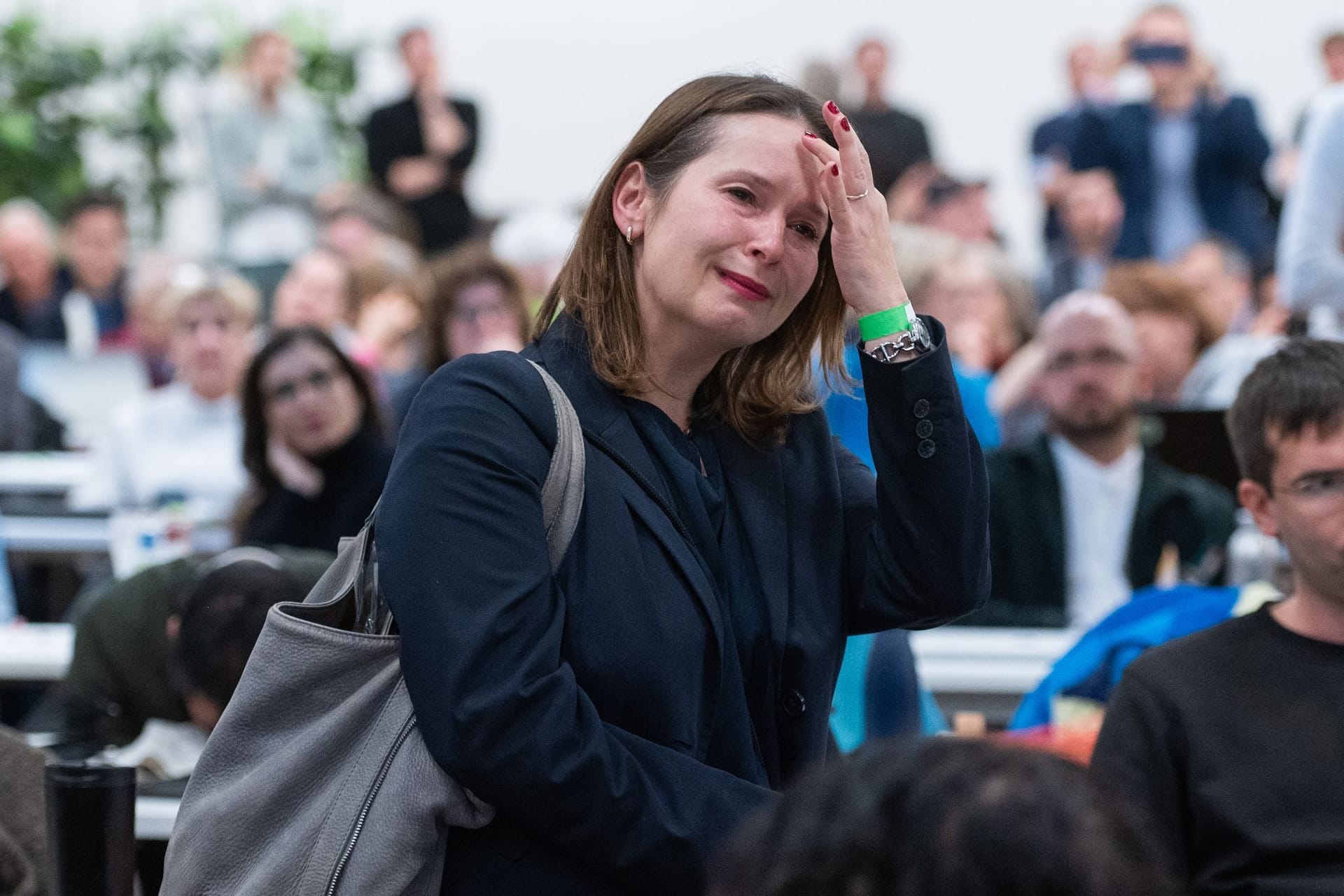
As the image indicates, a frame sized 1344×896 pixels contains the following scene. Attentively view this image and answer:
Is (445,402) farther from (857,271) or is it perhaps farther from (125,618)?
(125,618)

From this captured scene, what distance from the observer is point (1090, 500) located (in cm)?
444

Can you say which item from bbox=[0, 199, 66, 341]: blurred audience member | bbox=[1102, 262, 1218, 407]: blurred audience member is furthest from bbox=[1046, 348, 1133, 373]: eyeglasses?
bbox=[0, 199, 66, 341]: blurred audience member

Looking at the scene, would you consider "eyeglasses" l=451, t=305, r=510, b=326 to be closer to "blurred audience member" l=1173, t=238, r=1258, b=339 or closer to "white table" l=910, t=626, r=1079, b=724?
"white table" l=910, t=626, r=1079, b=724

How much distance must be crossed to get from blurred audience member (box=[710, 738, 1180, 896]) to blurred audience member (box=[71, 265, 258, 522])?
4.53 m

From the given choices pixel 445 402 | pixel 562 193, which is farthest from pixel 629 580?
pixel 562 193

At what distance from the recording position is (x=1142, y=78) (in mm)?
8148

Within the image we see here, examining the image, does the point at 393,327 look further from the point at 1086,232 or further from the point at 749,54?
the point at 749,54

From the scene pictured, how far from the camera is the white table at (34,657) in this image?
12.1ft

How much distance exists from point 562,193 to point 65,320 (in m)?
3.68

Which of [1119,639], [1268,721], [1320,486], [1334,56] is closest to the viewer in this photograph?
[1268,721]

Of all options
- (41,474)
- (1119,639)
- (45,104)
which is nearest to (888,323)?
(1119,639)

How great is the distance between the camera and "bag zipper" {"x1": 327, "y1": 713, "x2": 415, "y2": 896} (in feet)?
4.84

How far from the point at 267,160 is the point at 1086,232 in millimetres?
4173

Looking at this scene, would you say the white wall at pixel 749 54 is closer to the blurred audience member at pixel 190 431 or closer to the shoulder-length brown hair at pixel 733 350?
the blurred audience member at pixel 190 431
